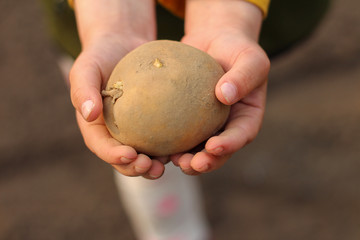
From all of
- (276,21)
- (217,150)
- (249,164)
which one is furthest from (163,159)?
(249,164)

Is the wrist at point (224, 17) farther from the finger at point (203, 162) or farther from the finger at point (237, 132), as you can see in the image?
the finger at point (203, 162)

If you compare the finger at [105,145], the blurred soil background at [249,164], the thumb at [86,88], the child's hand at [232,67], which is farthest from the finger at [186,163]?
the blurred soil background at [249,164]

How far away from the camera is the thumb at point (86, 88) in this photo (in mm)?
1034

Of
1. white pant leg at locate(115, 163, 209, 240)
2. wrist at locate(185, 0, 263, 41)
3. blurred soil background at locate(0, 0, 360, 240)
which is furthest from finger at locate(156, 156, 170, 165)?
blurred soil background at locate(0, 0, 360, 240)

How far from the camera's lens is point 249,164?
244 centimetres

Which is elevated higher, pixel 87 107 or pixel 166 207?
pixel 87 107

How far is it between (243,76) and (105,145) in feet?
1.30

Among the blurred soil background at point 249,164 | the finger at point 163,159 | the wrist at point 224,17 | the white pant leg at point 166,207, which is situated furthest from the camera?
the blurred soil background at point 249,164

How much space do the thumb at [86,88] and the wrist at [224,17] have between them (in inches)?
14.9

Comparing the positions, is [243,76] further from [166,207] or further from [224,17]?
[166,207]

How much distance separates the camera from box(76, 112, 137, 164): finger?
40.3 inches

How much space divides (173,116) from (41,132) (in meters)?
1.77

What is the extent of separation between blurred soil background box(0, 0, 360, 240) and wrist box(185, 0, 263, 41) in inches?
48.3

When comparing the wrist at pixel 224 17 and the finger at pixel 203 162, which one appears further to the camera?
the wrist at pixel 224 17
